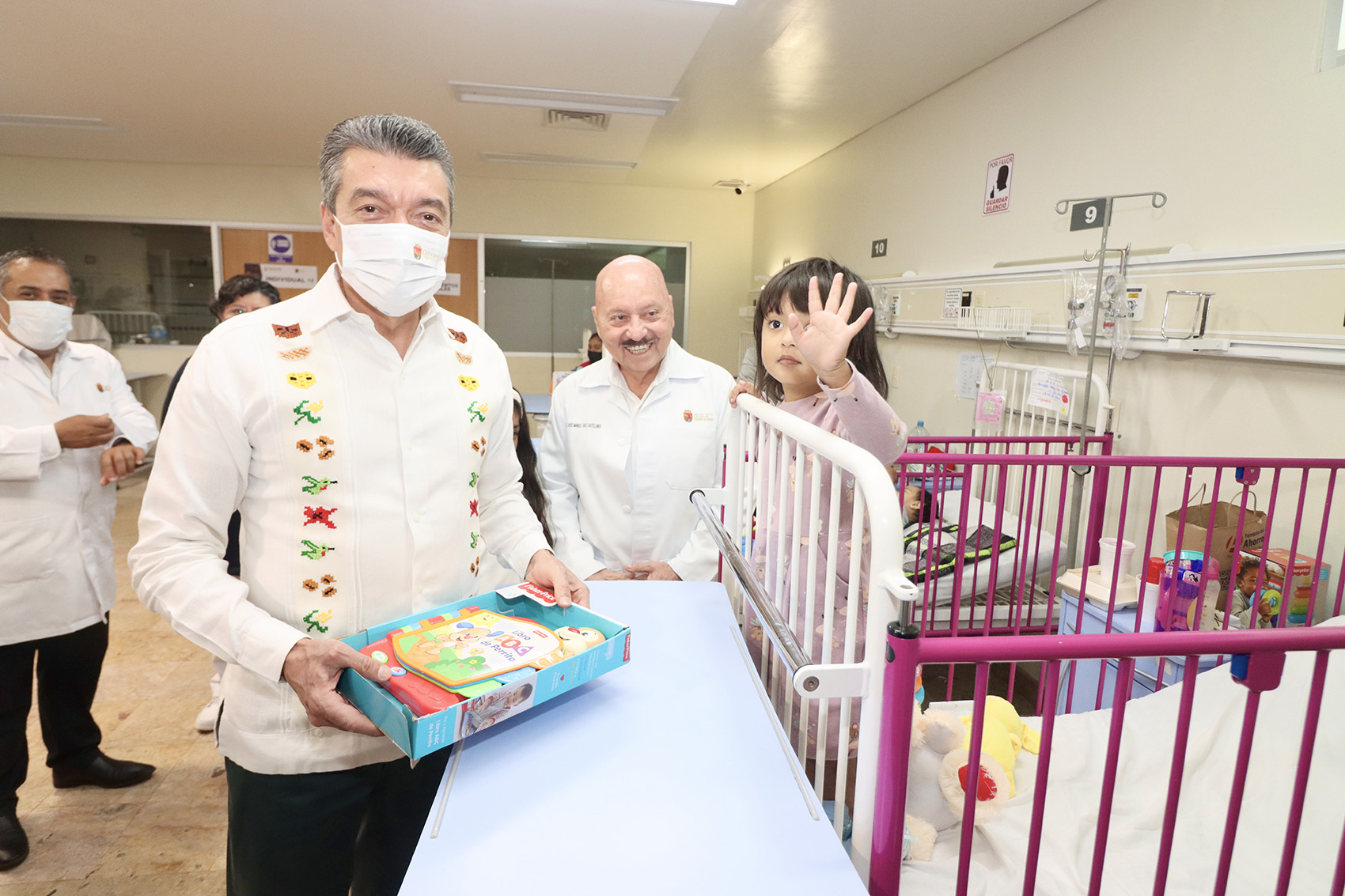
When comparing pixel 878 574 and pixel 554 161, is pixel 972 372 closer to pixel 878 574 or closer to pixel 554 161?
pixel 878 574

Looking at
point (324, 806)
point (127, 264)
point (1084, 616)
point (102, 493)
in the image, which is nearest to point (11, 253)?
point (102, 493)

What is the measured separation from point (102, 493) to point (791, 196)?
5.72 metres

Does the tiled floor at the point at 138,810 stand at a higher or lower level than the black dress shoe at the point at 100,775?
lower

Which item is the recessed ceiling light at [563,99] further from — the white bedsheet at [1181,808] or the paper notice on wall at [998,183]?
the white bedsheet at [1181,808]

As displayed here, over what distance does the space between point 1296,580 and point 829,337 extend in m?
1.77

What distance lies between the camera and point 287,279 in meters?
7.25

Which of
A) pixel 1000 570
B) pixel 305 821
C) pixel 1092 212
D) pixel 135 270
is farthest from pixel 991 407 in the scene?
pixel 135 270

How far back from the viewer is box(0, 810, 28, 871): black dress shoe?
6.46 feet

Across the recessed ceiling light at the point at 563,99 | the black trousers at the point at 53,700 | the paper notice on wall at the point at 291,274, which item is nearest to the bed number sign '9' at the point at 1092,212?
the recessed ceiling light at the point at 563,99

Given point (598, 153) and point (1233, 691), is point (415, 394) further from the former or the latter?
point (598, 153)

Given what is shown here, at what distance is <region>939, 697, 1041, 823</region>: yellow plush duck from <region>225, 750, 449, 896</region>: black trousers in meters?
0.91

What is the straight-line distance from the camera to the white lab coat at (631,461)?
1.87m

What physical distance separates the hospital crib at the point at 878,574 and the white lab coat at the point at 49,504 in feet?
5.41

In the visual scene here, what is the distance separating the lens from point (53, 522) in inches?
Answer: 81.4
